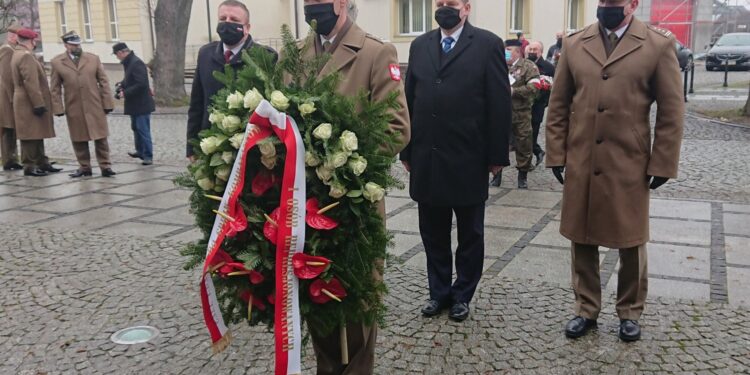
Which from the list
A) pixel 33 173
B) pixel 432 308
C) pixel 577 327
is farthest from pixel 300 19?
pixel 577 327

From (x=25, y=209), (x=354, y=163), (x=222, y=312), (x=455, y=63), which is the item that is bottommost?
(x=25, y=209)

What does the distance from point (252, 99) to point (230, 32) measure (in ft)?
8.89

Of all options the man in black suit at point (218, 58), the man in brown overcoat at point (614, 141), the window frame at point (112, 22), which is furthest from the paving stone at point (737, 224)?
the window frame at point (112, 22)

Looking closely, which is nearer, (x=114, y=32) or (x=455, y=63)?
(x=455, y=63)

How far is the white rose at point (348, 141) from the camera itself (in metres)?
2.60

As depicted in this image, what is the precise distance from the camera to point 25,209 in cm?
763

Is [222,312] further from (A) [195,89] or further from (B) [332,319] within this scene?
(A) [195,89]

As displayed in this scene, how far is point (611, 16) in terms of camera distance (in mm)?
3756

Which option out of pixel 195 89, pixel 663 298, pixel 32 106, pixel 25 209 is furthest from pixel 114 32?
pixel 663 298

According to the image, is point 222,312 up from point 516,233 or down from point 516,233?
up

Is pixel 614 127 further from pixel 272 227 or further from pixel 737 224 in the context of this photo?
pixel 737 224

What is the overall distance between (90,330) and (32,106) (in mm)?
6528

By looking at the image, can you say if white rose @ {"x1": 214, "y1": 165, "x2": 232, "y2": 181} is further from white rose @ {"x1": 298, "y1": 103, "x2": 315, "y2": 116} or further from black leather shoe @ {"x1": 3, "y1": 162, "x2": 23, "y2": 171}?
black leather shoe @ {"x1": 3, "y1": 162, "x2": 23, "y2": 171}

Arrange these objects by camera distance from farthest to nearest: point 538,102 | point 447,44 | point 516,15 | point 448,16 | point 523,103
→ point 516,15 < point 538,102 < point 523,103 < point 447,44 < point 448,16
